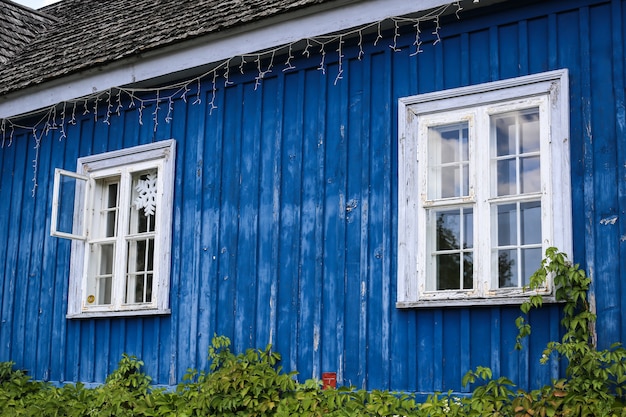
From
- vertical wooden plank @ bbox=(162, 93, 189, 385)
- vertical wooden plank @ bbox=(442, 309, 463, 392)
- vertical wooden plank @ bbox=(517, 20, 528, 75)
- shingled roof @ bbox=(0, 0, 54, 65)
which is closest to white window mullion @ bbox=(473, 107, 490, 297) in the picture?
vertical wooden plank @ bbox=(442, 309, 463, 392)

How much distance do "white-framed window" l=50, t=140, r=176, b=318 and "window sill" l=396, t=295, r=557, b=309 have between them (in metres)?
3.05

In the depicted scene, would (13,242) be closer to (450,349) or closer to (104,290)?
(104,290)

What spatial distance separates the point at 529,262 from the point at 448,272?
2.48 ft

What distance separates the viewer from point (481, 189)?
7.97 metres

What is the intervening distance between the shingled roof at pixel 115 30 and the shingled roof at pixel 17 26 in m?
0.03

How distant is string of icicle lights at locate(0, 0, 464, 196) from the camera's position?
8.72 meters

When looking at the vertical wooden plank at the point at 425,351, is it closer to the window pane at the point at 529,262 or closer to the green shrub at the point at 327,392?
the green shrub at the point at 327,392

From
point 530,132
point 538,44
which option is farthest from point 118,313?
point 538,44

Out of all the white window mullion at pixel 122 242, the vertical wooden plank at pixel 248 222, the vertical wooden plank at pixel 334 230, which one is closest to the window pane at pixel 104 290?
the white window mullion at pixel 122 242

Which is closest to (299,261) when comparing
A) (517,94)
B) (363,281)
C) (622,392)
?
(363,281)

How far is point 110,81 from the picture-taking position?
415 inches

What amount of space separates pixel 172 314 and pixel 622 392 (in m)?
4.88

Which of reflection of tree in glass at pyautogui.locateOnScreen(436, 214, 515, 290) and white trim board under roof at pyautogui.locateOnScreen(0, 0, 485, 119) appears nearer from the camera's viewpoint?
reflection of tree in glass at pyautogui.locateOnScreen(436, 214, 515, 290)

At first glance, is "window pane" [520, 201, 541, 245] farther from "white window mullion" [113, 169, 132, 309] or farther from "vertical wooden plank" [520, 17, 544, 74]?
"white window mullion" [113, 169, 132, 309]
